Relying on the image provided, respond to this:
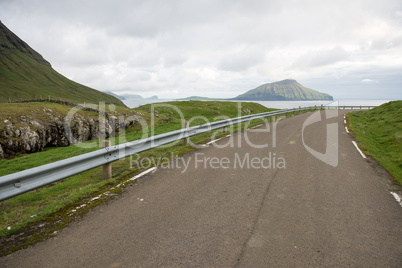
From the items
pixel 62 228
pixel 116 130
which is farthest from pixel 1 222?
pixel 116 130

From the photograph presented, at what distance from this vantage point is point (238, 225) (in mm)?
3617

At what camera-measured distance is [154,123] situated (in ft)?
66.1

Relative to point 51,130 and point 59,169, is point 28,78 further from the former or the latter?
point 59,169

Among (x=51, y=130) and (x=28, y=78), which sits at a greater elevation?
(x=28, y=78)

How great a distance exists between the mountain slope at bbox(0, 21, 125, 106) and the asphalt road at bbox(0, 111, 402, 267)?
136 metres

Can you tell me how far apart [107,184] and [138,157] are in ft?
9.51

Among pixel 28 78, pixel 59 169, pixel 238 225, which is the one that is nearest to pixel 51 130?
pixel 59 169

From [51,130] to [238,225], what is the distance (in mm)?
12744

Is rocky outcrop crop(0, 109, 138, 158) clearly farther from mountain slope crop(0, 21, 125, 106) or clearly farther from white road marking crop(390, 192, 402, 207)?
mountain slope crop(0, 21, 125, 106)

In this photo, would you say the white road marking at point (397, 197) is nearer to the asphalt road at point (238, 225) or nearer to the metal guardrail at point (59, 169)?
the asphalt road at point (238, 225)

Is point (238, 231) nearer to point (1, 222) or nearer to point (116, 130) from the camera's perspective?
point (1, 222)

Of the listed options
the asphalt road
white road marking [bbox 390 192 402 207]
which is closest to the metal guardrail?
the asphalt road

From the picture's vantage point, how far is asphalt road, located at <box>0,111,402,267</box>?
2879mm

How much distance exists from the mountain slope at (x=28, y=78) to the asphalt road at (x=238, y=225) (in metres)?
136
